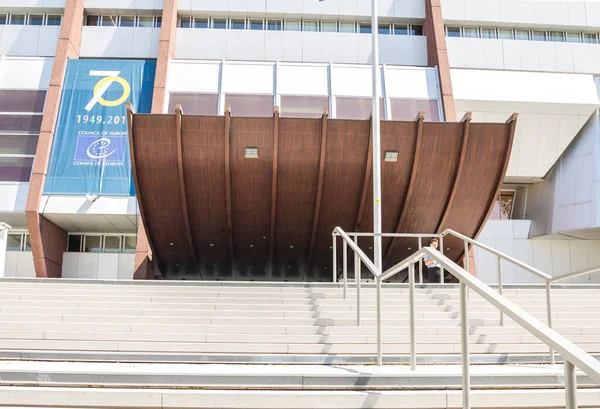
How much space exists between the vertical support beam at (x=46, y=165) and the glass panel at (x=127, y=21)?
1582mm

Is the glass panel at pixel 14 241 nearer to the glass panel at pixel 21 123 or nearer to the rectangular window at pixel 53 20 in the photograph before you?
the glass panel at pixel 21 123

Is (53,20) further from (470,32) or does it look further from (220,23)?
(470,32)

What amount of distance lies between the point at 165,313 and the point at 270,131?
24.4ft

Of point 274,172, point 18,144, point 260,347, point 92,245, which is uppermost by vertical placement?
point 18,144

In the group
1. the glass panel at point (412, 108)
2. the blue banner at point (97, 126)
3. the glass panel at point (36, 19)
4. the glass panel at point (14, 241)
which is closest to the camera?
the blue banner at point (97, 126)

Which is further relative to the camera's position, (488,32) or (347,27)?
(488,32)

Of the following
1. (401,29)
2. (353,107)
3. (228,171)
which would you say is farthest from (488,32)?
(228,171)

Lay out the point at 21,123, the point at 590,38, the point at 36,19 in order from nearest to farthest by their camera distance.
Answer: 1. the point at 21,123
2. the point at 36,19
3. the point at 590,38

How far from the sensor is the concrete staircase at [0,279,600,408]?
4816 millimetres

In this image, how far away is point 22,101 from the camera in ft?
67.2

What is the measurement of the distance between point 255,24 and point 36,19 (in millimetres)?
8287

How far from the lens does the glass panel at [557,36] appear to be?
76.8 feet

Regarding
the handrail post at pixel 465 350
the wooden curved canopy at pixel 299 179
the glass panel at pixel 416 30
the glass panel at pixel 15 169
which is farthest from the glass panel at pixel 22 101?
the handrail post at pixel 465 350

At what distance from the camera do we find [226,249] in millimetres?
18344
